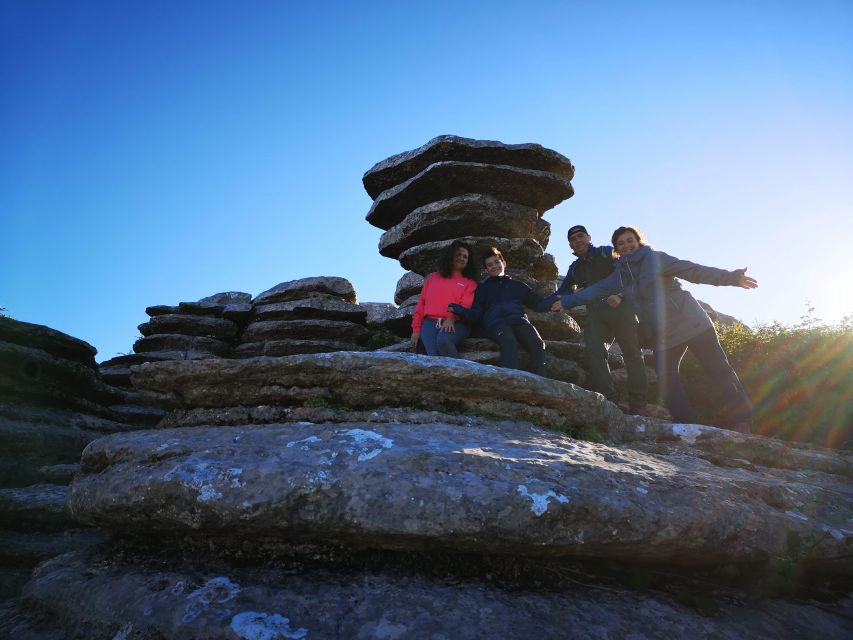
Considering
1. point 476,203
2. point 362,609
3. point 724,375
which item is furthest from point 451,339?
point 362,609

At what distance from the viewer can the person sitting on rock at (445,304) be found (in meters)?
8.11

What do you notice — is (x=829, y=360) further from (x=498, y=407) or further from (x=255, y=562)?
(x=255, y=562)

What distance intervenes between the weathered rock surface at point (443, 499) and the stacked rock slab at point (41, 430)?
1355 millimetres

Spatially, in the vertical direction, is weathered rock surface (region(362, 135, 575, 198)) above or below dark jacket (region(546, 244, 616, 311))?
above

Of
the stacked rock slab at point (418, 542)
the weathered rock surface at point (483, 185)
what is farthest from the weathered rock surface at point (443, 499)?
the weathered rock surface at point (483, 185)

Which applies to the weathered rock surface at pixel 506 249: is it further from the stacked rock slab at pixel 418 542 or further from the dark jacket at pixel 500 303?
the stacked rock slab at pixel 418 542

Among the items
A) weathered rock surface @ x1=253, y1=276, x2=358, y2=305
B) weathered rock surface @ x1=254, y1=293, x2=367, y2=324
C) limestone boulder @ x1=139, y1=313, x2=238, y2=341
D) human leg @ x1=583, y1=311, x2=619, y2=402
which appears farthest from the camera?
limestone boulder @ x1=139, y1=313, x2=238, y2=341

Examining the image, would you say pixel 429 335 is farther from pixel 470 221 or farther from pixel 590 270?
pixel 470 221

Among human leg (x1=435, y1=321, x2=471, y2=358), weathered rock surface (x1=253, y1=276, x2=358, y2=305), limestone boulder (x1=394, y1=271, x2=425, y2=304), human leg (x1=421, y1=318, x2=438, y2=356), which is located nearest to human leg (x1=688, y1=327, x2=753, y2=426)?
human leg (x1=435, y1=321, x2=471, y2=358)

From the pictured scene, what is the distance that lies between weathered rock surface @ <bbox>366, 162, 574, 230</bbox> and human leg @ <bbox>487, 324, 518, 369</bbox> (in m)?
3.70

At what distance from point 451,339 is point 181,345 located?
8171 mm

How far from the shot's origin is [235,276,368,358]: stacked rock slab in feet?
38.2

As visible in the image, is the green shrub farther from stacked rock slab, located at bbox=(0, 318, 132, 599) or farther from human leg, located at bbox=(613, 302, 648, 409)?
stacked rock slab, located at bbox=(0, 318, 132, 599)

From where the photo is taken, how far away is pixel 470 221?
1028 centimetres
